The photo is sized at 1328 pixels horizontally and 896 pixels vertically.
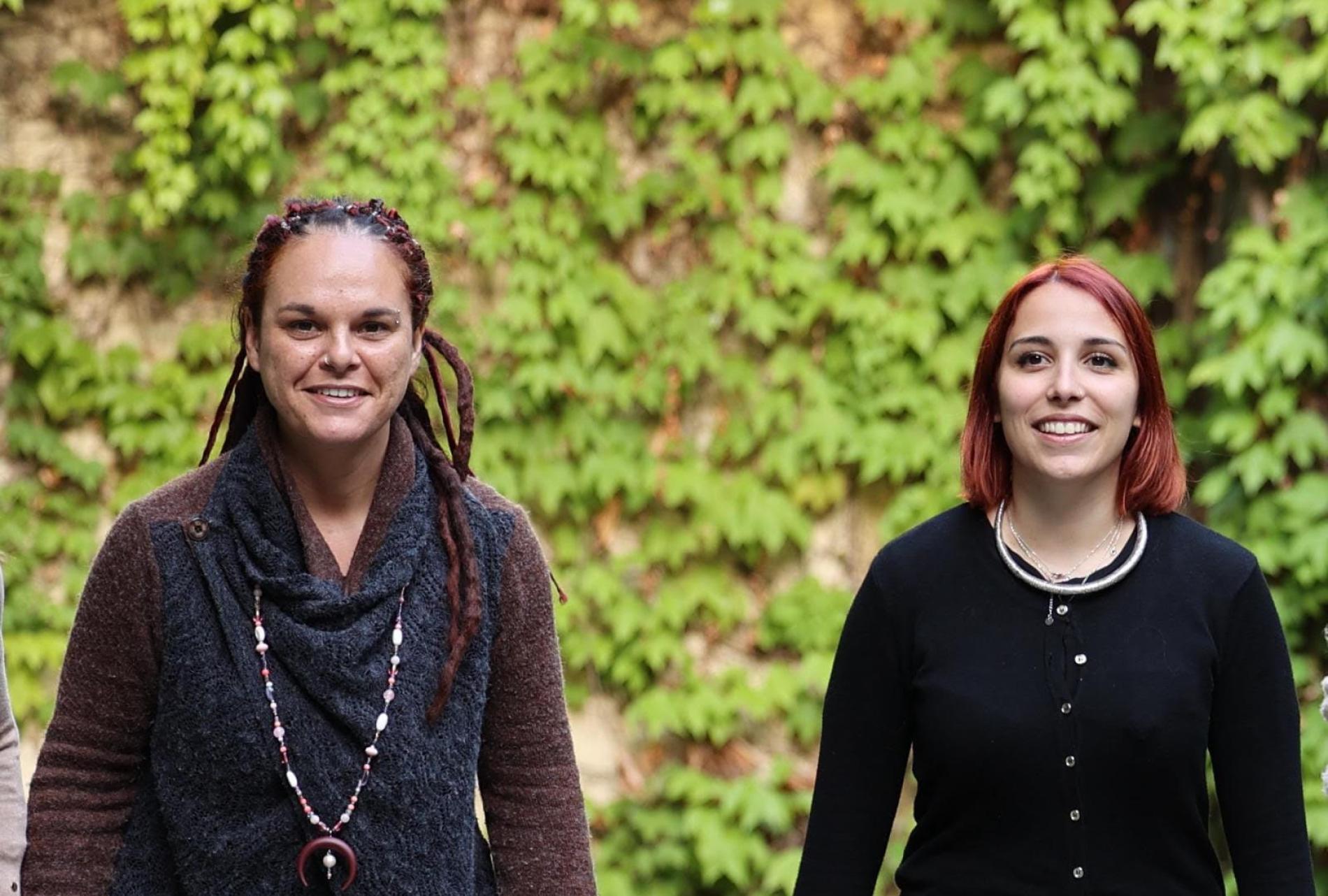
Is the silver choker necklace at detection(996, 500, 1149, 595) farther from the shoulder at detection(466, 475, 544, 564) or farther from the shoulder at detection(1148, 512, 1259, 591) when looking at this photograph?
the shoulder at detection(466, 475, 544, 564)

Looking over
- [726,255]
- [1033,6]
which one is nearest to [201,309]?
[726,255]

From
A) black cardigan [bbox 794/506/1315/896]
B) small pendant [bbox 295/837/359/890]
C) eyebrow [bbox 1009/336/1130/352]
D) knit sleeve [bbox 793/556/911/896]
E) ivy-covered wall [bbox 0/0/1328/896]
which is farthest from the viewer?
ivy-covered wall [bbox 0/0/1328/896]

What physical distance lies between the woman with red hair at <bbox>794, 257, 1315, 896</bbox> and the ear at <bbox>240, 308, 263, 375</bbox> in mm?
977

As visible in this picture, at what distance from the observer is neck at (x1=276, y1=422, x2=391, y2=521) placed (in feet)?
8.11

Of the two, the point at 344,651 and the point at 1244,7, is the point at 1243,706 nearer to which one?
the point at 344,651

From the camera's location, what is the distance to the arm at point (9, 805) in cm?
237

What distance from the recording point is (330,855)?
2301 millimetres

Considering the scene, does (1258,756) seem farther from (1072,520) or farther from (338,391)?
(338,391)

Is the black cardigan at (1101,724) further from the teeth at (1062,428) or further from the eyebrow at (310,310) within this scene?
the eyebrow at (310,310)

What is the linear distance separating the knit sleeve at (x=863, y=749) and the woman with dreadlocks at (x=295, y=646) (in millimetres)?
543

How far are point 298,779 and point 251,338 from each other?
0.62 m

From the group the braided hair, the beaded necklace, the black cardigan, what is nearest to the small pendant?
the beaded necklace

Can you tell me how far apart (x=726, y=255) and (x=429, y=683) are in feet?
9.92

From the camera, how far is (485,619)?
8.18 feet
